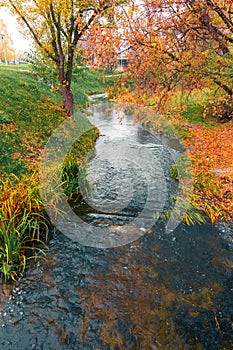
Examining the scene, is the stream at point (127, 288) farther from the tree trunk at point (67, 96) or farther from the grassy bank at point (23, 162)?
the tree trunk at point (67, 96)

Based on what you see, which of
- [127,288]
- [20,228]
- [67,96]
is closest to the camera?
[127,288]

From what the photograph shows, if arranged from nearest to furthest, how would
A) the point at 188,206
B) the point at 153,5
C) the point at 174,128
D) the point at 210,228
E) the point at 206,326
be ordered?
the point at 206,326 < the point at 210,228 < the point at 188,206 < the point at 153,5 < the point at 174,128

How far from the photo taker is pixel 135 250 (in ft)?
17.9

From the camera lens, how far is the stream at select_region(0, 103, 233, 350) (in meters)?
3.83

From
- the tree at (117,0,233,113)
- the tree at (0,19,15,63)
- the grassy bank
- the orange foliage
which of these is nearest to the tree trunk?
the grassy bank

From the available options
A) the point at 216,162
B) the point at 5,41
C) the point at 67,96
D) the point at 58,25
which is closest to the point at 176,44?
the point at 216,162

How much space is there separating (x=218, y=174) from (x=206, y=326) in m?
5.83

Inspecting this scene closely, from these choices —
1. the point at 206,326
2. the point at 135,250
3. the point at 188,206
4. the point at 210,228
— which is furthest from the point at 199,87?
the point at 206,326

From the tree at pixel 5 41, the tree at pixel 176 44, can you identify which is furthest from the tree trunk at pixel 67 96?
the tree at pixel 5 41

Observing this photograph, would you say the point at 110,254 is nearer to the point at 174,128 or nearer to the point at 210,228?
the point at 210,228

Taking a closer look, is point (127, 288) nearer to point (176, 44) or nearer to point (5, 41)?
point (176, 44)

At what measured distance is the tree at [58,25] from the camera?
11586 mm

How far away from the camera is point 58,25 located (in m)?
12.2

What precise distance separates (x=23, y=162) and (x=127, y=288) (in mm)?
5735
